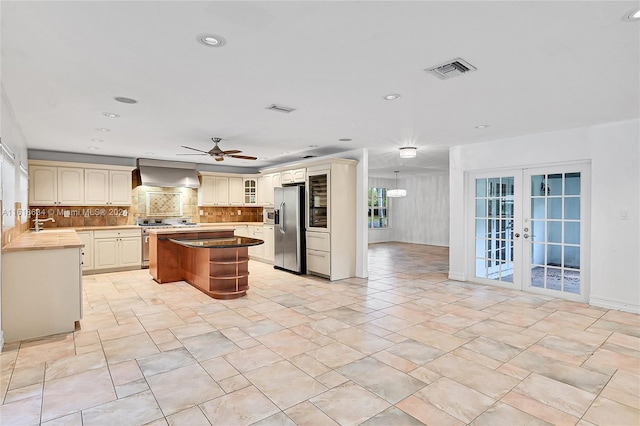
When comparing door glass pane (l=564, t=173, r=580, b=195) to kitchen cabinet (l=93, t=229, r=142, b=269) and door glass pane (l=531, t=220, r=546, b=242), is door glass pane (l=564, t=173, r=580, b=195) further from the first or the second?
kitchen cabinet (l=93, t=229, r=142, b=269)

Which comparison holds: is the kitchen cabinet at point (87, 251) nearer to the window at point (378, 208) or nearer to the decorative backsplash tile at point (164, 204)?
the decorative backsplash tile at point (164, 204)

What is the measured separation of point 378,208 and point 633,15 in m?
10.7

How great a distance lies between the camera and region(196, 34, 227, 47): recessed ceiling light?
7.46 ft

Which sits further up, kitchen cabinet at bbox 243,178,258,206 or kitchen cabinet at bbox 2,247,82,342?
kitchen cabinet at bbox 243,178,258,206

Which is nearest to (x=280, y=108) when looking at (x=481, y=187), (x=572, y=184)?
(x=481, y=187)

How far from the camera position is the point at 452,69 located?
2.82 m

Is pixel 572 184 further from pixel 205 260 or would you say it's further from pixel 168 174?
pixel 168 174

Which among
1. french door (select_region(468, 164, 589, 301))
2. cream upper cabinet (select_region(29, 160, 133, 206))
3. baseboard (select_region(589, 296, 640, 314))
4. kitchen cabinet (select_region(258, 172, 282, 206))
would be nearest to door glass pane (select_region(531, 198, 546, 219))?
french door (select_region(468, 164, 589, 301))

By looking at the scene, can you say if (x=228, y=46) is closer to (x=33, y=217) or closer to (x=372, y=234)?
(x=33, y=217)

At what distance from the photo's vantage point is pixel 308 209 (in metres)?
6.76

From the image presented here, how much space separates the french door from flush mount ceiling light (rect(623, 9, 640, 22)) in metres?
3.36

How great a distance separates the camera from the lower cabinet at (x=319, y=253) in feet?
20.9

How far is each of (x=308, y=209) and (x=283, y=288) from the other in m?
1.71

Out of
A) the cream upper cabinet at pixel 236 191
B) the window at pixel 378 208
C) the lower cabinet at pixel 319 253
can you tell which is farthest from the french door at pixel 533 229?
the window at pixel 378 208
